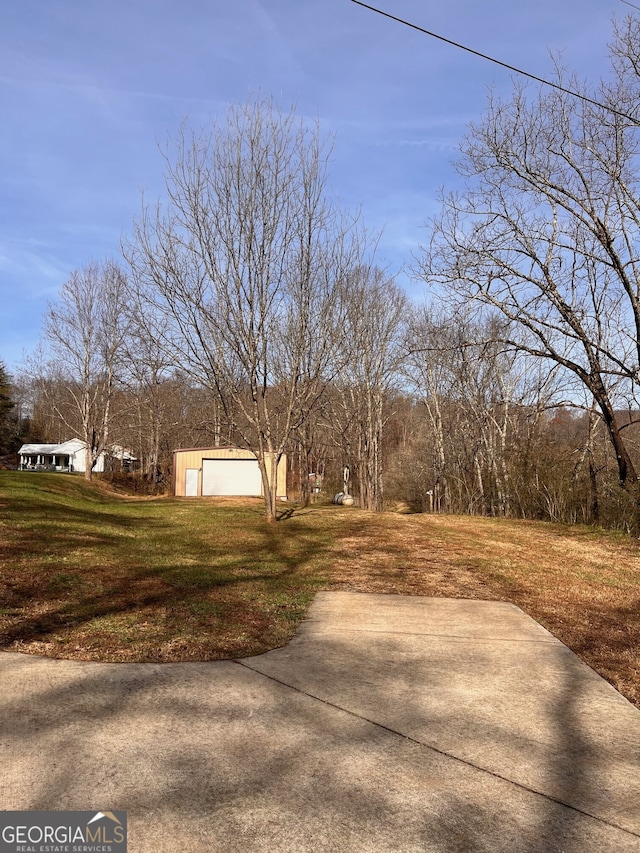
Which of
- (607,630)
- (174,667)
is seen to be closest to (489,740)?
(174,667)

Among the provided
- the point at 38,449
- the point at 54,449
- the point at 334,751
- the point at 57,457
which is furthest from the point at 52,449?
the point at 334,751

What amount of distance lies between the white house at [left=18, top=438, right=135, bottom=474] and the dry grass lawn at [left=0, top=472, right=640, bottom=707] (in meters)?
43.2

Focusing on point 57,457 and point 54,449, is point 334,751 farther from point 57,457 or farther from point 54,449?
point 57,457

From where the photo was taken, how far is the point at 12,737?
2.66 meters

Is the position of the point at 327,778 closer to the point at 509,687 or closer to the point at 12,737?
the point at 12,737

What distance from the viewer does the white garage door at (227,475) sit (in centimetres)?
3241

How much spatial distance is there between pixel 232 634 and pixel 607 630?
3.11m

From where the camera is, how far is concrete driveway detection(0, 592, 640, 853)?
2123mm

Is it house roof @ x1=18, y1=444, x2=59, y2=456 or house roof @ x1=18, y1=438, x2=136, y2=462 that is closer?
house roof @ x1=18, y1=444, x2=59, y2=456

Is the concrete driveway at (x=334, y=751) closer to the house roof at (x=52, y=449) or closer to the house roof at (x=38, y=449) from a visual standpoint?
the house roof at (x=52, y=449)

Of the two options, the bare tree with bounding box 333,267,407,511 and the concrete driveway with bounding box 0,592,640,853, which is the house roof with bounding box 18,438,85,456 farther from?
the concrete driveway with bounding box 0,592,640,853

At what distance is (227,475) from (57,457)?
3108cm

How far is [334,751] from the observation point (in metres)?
2.69

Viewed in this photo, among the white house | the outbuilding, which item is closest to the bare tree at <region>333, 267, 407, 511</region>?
the outbuilding
